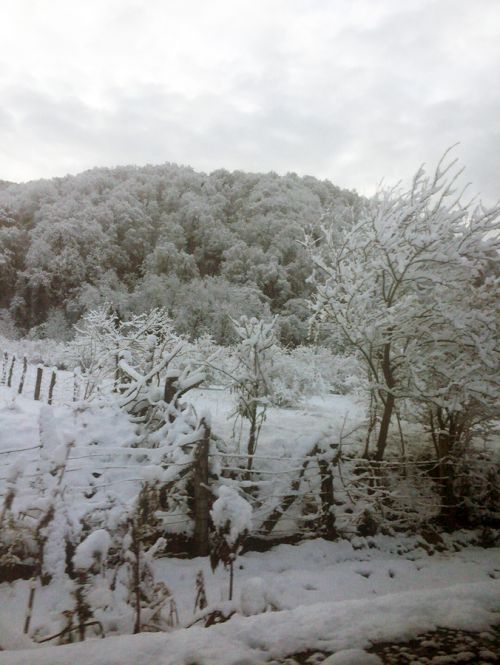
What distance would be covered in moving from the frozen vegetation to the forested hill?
21.3m

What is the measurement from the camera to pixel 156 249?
127ft

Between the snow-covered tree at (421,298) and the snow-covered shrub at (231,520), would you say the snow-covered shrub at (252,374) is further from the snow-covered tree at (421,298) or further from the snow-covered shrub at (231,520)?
the snow-covered shrub at (231,520)

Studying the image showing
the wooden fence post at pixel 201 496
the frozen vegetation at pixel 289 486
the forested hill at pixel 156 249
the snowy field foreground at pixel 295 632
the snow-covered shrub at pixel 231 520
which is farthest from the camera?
the forested hill at pixel 156 249

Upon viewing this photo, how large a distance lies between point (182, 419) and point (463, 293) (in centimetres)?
542

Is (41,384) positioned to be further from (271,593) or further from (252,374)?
(271,593)

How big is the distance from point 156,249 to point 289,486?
1400 inches

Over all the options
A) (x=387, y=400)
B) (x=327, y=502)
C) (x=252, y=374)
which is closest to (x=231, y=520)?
(x=327, y=502)

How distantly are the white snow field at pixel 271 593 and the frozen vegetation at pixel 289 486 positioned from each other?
2 cm

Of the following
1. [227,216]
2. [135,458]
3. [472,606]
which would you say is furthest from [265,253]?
[472,606]

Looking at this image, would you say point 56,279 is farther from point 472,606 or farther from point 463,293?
point 472,606

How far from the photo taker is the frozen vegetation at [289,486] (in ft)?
6.77

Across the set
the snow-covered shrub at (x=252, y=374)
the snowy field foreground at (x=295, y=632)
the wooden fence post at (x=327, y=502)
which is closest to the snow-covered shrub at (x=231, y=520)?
the snowy field foreground at (x=295, y=632)

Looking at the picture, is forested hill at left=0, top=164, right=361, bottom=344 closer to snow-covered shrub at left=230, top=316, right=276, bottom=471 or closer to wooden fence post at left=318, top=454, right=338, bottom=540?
snow-covered shrub at left=230, top=316, right=276, bottom=471

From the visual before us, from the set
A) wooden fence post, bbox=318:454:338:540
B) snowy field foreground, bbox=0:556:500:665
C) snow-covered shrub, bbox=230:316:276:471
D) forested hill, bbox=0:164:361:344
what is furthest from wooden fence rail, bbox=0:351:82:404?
forested hill, bbox=0:164:361:344
